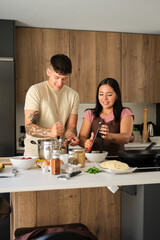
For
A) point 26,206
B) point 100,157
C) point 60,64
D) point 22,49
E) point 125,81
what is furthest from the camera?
point 125,81

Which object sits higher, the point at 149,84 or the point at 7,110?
the point at 149,84

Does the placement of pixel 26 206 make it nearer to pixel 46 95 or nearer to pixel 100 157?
pixel 100 157

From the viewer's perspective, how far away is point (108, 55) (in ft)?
13.7

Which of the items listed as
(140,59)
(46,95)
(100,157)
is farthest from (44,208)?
(140,59)

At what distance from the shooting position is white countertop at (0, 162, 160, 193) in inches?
56.8

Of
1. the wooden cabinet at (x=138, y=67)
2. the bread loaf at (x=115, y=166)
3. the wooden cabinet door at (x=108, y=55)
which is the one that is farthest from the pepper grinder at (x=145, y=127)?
the bread loaf at (x=115, y=166)

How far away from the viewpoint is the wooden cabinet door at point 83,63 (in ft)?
13.3

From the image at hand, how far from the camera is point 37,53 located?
155 inches

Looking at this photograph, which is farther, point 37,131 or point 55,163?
point 37,131

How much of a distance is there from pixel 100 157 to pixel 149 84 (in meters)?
2.58

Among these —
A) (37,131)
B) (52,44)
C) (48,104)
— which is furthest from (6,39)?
(37,131)

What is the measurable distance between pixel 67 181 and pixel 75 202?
1.26 ft

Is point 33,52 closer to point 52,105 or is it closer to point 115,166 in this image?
point 52,105

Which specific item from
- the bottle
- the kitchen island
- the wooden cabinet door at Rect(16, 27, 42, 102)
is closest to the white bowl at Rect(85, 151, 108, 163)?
the kitchen island
